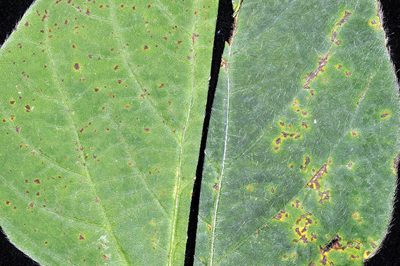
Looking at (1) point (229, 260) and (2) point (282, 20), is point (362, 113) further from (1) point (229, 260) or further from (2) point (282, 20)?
(1) point (229, 260)

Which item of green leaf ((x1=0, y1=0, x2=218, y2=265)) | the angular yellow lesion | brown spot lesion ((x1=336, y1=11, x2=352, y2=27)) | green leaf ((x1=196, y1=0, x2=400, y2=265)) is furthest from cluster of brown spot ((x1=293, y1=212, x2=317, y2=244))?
brown spot lesion ((x1=336, y1=11, x2=352, y2=27))

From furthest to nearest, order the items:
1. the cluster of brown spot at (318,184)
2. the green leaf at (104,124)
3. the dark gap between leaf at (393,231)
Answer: the dark gap between leaf at (393,231) < the cluster of brown spot at (318,184) < the green leaf at (104,124)

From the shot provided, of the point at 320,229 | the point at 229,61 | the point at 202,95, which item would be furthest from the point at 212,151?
the point at 320,229

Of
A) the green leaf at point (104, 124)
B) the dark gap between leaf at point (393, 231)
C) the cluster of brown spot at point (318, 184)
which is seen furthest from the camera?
the dark gap between leaf at point (393, 231)

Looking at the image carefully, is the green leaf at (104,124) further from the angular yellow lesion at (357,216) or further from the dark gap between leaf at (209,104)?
the angular yellow lesion at (357,216)

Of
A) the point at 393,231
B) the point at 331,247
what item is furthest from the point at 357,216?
the point at 393,231

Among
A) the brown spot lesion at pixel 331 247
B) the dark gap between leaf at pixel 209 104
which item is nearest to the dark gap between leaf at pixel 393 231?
the brown spot lesion at pixel 331 247
